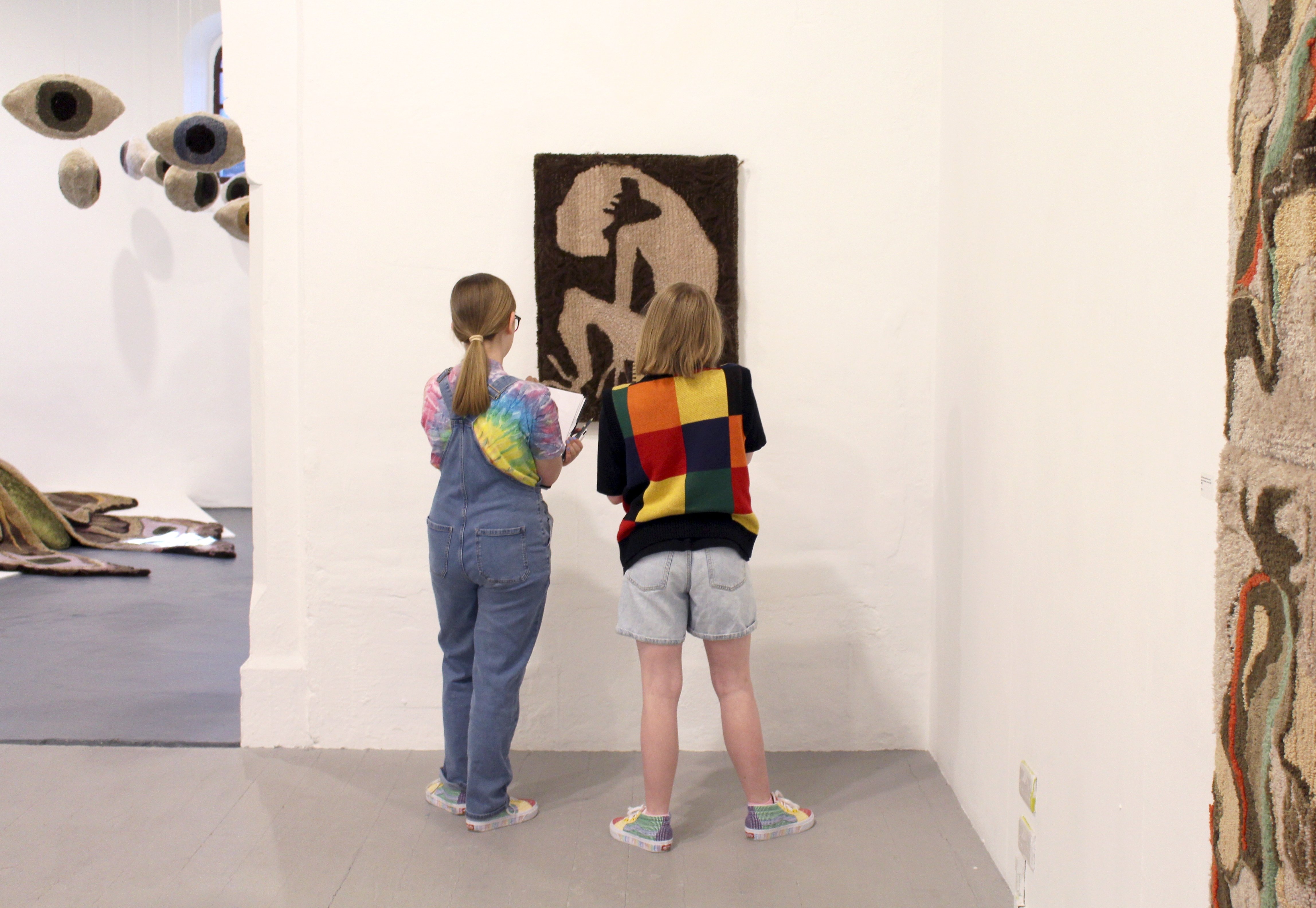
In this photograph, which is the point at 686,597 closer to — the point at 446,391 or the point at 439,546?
the point at 439,546

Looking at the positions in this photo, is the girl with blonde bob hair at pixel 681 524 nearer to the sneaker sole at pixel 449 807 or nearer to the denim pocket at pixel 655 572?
the denim pocket at pixel 655 572

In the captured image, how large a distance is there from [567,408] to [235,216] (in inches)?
207

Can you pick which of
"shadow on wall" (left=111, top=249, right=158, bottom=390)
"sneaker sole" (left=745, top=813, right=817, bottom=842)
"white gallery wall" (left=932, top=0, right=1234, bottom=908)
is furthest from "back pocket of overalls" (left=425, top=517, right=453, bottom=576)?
"shadow on wall" (left=111, top=249, right=158, bottom=390)

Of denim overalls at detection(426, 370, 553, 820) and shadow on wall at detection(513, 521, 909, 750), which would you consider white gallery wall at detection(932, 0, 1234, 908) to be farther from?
denim overalls at detection(426, 370, 553, 820)

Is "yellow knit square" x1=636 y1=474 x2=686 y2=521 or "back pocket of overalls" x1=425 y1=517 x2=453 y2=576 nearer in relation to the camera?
"yellow knit square" x1=636 y1=474 x2=686 y2=521

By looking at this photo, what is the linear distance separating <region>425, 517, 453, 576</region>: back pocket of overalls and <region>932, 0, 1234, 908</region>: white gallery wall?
1.25 m

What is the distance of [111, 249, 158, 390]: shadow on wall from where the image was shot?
24.9 feet

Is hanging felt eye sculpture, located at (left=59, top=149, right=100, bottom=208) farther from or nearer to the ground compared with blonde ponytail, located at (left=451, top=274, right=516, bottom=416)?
farther from the ground

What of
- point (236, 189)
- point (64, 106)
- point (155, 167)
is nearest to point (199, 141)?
point (64, 106)

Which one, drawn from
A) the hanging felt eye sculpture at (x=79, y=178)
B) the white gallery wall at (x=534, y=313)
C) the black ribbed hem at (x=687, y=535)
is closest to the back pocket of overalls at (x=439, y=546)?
the black ribbed hem at (x=687, y=535)

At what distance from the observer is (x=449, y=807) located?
258 cm

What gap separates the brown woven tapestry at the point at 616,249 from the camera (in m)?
2.90

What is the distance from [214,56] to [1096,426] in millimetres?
7729

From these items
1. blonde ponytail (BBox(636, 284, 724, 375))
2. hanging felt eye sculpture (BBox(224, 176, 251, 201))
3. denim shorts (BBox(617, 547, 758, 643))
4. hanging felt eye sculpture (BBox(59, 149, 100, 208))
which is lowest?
denim shorts (BBox(617, 547, 758, 643))
